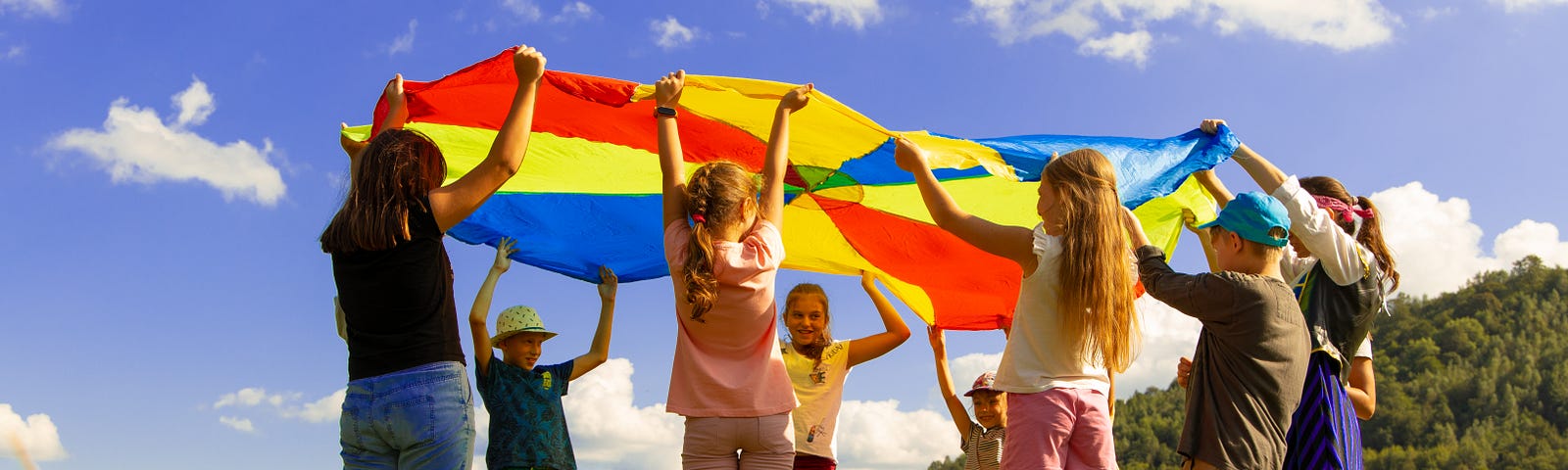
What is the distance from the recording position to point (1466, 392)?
45.5 meters

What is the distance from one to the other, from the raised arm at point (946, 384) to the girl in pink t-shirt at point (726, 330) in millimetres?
2011

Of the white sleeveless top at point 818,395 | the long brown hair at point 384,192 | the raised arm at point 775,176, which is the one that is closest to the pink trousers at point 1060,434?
the raised arm at point 775,176

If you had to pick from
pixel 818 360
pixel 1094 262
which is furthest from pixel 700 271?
pixel 818 360

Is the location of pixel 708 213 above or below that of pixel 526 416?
above

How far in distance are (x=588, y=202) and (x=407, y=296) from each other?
7.26 feet

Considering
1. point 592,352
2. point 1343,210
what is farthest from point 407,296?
point 1343,210

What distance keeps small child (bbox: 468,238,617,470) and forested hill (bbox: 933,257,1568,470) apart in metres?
36.8

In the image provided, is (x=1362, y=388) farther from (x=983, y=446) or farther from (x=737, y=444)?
(x=737, y=444)

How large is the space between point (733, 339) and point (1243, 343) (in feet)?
4.30

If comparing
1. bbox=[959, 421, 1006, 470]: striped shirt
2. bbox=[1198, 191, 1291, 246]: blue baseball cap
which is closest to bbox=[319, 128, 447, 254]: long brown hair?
bbox=[1198, 191, 1291, 246]: blue baseball cap

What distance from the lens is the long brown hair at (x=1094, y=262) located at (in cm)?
288

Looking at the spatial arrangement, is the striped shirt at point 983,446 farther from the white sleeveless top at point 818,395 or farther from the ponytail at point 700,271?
the ponytail at point 700,271

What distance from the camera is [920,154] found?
3.23 metres

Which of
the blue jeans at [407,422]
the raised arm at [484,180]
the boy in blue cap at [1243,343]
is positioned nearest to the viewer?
the blue jeans at [407,422]
